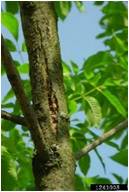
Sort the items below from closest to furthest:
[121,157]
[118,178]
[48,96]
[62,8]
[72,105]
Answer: [48,96] < [121,157] < [72,105] < [62,8] < [118,178]

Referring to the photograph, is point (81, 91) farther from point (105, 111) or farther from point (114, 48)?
point (114, 48)

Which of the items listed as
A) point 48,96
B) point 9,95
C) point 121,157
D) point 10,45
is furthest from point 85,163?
point 48,96

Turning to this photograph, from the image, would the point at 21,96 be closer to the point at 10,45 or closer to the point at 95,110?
the point at 95,110

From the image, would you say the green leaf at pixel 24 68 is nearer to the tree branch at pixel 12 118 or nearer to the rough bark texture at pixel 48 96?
the rough bark texture at pixel 48 96

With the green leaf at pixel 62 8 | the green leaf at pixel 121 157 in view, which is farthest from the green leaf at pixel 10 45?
the green leaf at pixel 121 157

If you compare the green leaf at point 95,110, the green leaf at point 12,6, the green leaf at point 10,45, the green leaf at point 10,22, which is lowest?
the green leaf at point 95,110

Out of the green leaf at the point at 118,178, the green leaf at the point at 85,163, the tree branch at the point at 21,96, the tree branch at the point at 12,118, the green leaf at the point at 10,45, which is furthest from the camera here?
the green leaf at the point at 118,178

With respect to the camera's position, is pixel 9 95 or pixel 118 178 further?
pixel 118 178
